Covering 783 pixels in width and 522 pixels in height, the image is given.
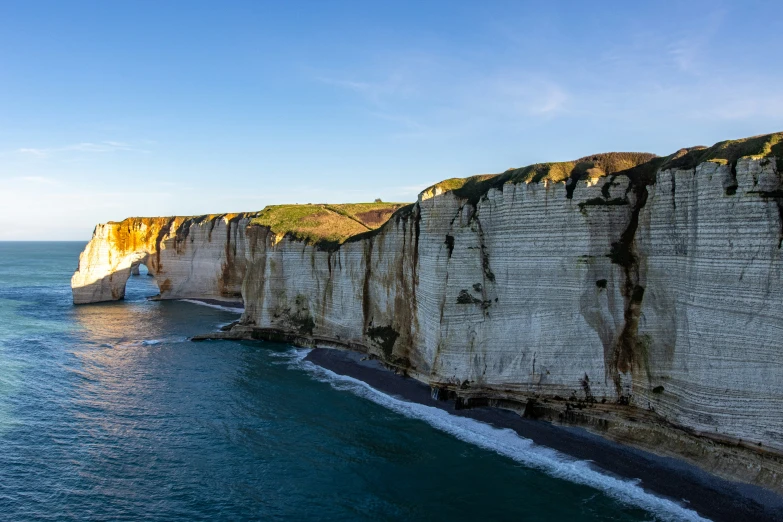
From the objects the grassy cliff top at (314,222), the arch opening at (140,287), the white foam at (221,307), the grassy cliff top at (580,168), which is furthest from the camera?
the arch opening at (140,287)

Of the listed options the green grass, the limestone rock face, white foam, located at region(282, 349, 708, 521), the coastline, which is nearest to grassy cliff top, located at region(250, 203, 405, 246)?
the limestone rock face

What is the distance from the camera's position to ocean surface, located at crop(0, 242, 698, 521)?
64.4 ft

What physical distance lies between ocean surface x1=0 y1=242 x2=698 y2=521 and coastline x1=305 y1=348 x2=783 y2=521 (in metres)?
0.68

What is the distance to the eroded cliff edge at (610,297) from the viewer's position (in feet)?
64.1

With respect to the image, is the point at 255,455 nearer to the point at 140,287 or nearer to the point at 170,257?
the point at 170,257

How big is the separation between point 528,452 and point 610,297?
840cm

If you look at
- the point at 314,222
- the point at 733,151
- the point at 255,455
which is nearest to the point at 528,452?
the point at 255,455

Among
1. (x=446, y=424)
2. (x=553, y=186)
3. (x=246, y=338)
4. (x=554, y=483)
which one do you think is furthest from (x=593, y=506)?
(x=246, y=338)

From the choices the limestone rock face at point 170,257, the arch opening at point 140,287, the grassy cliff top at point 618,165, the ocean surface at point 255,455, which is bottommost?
the ocean surface at point 255,455

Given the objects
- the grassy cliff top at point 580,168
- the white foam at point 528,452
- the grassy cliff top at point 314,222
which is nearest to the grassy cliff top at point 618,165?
the grassy cliff top at point 580,168

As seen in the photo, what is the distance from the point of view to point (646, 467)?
2134cm

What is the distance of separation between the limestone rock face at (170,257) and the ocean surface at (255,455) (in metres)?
30.3

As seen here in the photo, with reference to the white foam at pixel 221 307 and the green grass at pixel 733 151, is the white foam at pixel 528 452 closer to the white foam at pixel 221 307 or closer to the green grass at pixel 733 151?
the green grass at pixel 733 151

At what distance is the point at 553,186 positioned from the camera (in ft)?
86.4
